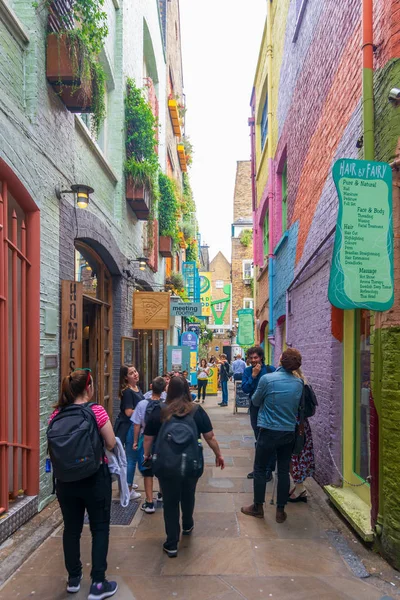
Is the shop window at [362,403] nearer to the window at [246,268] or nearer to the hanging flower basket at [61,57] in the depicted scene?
the hanging flower basket at [61,57]

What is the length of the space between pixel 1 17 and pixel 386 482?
18.0 feet

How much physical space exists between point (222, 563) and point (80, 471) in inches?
64.4

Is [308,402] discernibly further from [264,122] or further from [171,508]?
[264,122]

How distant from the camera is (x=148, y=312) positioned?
10.7m

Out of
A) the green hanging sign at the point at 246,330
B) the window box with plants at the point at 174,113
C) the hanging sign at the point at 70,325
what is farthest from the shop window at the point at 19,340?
the window box with plants at the point at 174,113

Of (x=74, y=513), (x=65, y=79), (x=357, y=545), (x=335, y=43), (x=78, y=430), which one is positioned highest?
(x=335, y=43)

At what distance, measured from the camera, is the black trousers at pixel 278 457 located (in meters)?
5.25

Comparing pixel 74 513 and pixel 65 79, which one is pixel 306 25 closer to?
pixel 65 79

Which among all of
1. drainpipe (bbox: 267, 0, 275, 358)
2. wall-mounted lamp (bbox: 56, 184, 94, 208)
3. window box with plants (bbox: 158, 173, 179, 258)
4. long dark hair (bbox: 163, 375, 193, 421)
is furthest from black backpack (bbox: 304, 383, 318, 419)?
window box with plants (bbox: 158, 173, 179, 258)

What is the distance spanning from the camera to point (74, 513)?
3.69m

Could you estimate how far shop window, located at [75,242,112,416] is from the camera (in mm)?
8477

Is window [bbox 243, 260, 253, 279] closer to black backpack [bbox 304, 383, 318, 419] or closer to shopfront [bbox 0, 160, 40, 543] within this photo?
black backpack [bbox 304, 383, 318, 419]

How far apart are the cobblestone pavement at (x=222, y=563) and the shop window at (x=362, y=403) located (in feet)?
2.40

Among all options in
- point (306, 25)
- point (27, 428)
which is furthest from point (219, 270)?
point (27, 428)
